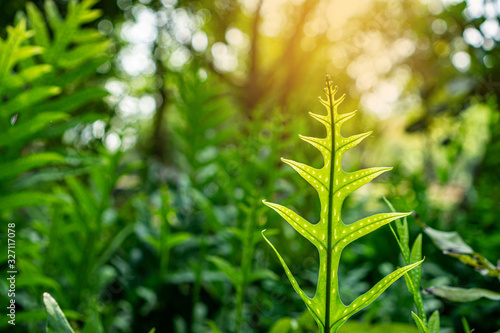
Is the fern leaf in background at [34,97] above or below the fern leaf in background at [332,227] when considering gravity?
above

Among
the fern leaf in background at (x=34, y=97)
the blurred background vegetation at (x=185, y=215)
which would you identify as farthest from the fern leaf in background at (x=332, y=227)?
the fern leaf in background at (x=34, y=97)

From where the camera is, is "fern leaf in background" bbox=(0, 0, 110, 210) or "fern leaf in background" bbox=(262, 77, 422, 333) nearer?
"fern leaf in background" bbox=(262, 77, 422, 333)

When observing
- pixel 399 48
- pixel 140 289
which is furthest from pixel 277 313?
pixel 399 48

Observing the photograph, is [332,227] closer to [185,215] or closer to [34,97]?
[34,97]

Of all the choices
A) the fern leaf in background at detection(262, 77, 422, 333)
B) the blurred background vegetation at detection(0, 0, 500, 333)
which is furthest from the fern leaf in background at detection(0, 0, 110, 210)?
the fern leaf in background at detection(262, 77, 422, 333)

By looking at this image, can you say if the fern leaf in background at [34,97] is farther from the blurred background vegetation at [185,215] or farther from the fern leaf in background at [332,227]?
the fern leaf in background at [332,227]

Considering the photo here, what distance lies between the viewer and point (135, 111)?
1.23 metres

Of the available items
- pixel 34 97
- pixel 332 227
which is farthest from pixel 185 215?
pixel 332 227

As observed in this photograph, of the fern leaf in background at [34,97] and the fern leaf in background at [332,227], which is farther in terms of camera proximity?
the fern leaf in background at [34,97]

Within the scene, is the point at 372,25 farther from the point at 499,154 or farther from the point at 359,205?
the point at 359,205

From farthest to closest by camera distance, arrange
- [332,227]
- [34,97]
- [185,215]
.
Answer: [185,215] < [34,97] < [332,227]

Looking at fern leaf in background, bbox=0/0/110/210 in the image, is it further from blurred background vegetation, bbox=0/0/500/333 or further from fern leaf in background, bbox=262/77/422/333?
fern leaf in background, bbox=262/77/422/333

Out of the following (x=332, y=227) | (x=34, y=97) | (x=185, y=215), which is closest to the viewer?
(x=332, y=227)

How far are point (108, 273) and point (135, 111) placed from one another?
577 millimetres
